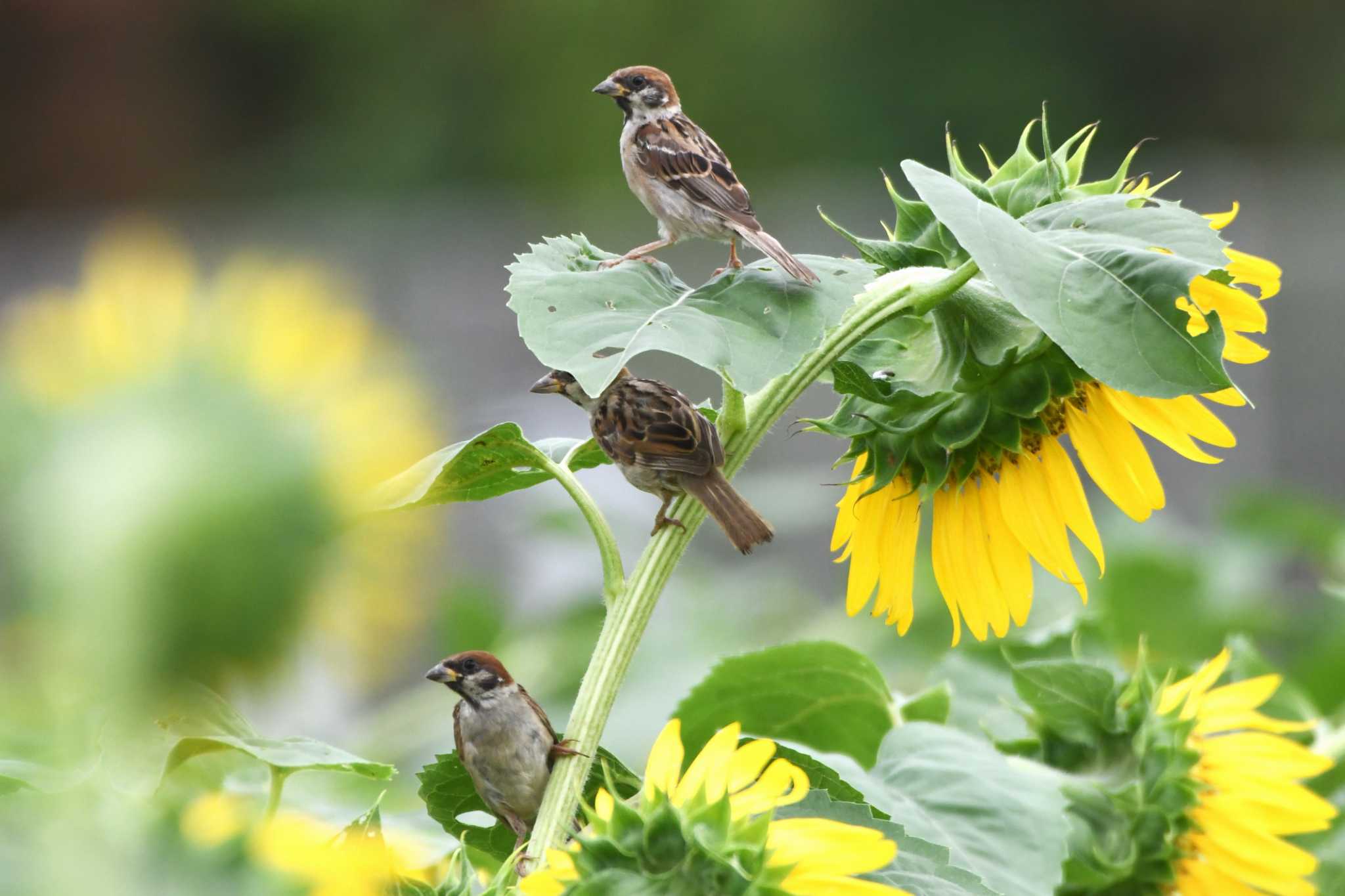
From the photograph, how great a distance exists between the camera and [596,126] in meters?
12.5

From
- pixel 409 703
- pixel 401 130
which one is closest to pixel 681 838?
pixel 409 703

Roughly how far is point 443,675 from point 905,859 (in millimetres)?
448

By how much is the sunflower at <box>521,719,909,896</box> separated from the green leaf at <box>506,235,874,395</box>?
192 millimetres

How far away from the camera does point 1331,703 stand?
1.85m

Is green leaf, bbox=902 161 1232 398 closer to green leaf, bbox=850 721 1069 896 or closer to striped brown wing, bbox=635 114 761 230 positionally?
green leaf, bbox=850 721 1069 896

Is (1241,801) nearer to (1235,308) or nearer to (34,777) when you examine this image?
(1235,308)

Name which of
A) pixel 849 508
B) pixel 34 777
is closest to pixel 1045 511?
pixel 849 508

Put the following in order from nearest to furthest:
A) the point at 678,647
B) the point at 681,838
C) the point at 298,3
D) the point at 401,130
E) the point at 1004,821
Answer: the point at 681,838, the point at 1004,821, the point at 678,647, the point at 401,130, the point at 298,3

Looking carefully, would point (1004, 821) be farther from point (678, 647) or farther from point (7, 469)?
point (678, 647)

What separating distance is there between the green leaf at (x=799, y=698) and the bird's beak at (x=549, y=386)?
11.2 inches

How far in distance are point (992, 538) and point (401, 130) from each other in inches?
489

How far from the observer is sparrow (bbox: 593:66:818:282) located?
57.9 inches

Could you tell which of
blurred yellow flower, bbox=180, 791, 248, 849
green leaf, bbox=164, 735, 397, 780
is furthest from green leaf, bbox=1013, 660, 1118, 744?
blurred yellow flower, bbox=180, 791, 248, 849

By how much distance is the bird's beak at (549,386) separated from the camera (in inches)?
51.9
